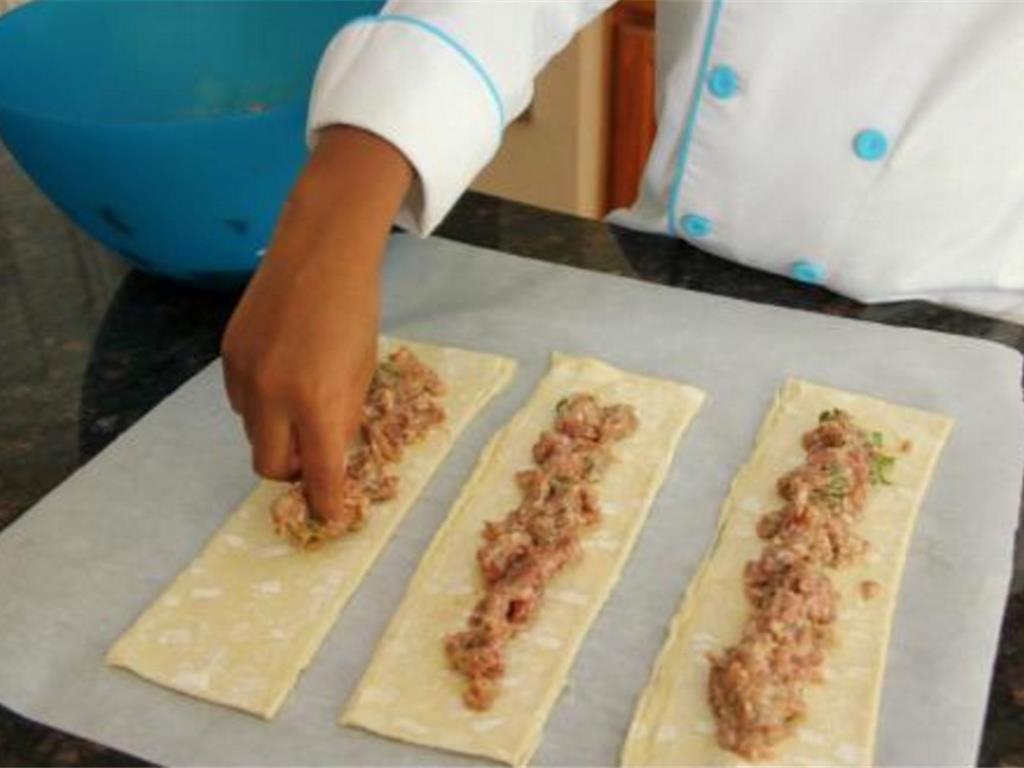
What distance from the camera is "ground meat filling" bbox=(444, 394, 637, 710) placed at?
0.88m

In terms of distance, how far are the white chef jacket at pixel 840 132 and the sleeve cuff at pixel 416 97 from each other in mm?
22

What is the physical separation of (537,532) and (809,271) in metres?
0.42

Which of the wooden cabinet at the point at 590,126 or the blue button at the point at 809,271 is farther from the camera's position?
the wooden cabinet at the point at 590,126

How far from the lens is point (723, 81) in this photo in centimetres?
114

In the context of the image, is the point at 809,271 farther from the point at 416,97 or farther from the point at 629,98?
the point at 629,98

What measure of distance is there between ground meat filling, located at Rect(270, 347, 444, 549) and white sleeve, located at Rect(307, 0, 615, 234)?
0.21 meters

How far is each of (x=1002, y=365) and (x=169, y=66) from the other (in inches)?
35.9

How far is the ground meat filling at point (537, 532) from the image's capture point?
34.6 inches

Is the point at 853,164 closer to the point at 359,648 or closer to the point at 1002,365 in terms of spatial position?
the point at 1002,365

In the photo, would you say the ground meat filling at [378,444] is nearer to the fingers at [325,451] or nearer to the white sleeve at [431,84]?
the fingers at [325,451]

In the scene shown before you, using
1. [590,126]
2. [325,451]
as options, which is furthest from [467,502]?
[590,126]

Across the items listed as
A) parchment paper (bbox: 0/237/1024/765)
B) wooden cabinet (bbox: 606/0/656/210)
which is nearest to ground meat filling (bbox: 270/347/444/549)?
parchment paper (bbox: 0/237/1024/765)

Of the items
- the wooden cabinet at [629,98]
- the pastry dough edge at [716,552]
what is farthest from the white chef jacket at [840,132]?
the wooden cabinet at [629,98]

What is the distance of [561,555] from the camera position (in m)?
0.95
